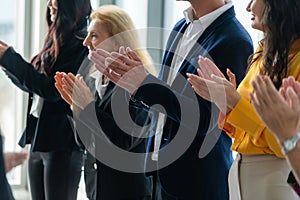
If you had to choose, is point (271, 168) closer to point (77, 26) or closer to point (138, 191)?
point (138, 191)

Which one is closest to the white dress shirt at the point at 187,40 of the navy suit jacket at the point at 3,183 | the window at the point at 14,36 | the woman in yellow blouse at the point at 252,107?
the woman in yellow blouse at the point at 252,107

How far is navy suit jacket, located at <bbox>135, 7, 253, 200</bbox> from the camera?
237 centimetres

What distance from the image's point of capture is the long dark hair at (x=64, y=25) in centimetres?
349

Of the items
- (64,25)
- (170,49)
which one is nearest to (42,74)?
(64,25)

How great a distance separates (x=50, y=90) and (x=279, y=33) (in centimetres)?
152

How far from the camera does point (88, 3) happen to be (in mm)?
3562

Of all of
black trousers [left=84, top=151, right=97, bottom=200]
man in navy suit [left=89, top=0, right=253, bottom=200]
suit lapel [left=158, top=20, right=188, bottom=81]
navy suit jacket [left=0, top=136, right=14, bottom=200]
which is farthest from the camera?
black trousers [left=84, top=151, right=97, bottom=200]

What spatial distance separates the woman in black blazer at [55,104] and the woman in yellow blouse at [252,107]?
132 centimetres

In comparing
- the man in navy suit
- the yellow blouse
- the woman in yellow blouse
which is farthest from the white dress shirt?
the yellow blouse

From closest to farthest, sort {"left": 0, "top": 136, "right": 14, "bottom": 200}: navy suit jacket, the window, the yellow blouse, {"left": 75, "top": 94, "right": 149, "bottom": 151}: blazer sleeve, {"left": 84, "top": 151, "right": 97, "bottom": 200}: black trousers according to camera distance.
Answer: {"left": 0, "top": 136, "right": 14, "bottom": 200}: navy suit jacket < the yellow blouse < {"left": 75, "top": 94, "right": 149, "bottom": 151}: blazer sleeve < {"left": 84, "top": 151, "right": 97, "bottom": 200}: black trousers < the window

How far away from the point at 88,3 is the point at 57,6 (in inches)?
5.9

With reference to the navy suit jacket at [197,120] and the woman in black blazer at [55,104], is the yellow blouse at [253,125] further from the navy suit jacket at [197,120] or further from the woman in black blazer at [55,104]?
the woman in black blazer at [55,104]

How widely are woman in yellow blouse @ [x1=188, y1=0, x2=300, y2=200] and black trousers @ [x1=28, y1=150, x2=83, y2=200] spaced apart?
1320mm

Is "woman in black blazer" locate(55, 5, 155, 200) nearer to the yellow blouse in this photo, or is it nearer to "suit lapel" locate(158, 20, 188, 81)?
"suit lapel" locate(158, 20, 188, 81)
